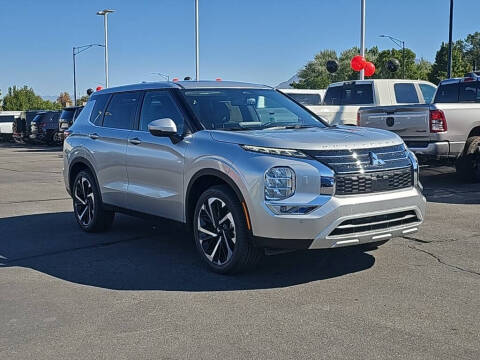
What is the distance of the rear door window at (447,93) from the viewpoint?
41.5 feet

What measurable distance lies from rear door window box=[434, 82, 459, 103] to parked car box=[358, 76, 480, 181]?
180cm

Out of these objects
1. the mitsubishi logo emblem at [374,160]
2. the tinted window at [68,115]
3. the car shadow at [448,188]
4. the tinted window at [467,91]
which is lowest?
the car shadow at [448,188]

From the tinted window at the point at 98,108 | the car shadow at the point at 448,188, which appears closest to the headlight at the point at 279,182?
the tinted window at the point at 98,108

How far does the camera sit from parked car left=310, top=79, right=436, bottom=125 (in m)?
14.4

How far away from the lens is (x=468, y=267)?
5785 millimetres

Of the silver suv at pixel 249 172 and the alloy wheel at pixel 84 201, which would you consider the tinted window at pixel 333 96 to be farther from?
the alloy wheel at pixel 84 201

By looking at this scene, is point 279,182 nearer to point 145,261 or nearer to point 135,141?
point 145,261

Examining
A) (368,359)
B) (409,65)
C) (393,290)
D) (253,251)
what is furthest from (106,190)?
(409,65)

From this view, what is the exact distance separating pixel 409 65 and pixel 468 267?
80.1 m

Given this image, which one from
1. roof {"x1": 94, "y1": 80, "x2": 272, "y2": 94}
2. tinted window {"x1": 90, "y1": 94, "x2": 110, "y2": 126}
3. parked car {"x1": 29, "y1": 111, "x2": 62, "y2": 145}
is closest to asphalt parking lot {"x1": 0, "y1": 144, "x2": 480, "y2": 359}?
tinted window {"x1": 90, "y1": 94, "x2": 110, "y2": 126}

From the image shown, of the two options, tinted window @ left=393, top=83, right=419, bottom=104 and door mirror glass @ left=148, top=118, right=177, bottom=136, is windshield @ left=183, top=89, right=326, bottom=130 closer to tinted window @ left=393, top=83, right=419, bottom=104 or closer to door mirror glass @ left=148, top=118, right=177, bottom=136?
door mirror glass @ left=148, top=118, right=177, bottom=136

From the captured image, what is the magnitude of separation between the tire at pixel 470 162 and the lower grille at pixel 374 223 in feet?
18.8

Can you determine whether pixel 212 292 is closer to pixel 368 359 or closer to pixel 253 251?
pixel 253 251

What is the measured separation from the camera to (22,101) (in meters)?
86.1
